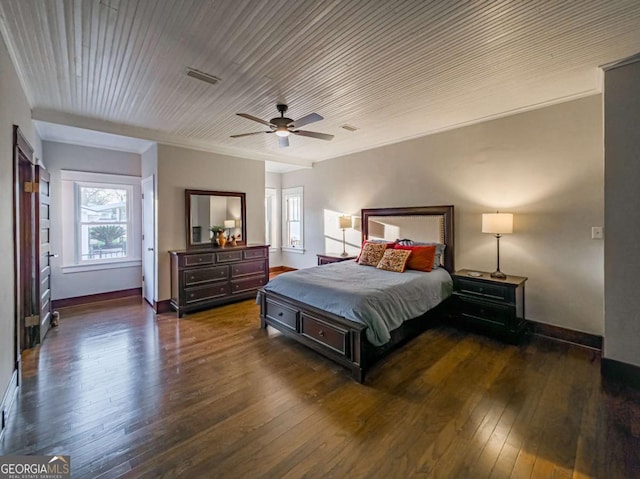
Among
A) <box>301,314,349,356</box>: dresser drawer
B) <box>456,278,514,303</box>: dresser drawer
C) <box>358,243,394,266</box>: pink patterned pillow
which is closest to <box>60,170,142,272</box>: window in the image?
<box>301,314,349,356</box>: dresser drawer

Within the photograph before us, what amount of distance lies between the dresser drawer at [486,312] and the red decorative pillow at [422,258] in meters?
0.57

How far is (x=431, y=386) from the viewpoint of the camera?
2.46 meters

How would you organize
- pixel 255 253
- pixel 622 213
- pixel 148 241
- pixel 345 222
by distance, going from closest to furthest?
pixel 622 213, pixel 148 241, pixel 255 253, pixel 345 222

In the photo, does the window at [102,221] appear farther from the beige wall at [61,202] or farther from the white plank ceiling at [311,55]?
the white plank ceiling at [311,55]

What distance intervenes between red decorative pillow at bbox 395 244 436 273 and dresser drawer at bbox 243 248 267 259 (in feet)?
8.61

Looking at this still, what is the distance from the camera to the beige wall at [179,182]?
450 centimetres

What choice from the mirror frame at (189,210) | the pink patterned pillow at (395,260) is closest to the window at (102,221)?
the mirror frame at (189,210)

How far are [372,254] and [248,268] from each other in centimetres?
221

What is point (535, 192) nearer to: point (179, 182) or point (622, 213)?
point (622, 213)

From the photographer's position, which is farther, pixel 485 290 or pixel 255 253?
pixel 255 253

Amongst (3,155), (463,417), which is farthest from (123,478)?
(3,155)

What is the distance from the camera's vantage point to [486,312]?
3.43 meters

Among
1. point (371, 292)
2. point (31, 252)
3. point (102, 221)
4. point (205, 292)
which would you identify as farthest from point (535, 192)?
point (102, 221)

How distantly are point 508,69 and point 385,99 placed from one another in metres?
1.18
